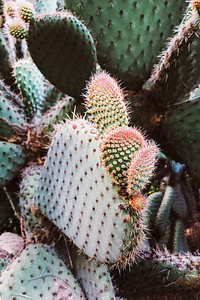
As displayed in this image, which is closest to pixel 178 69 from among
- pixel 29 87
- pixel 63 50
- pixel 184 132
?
pixel 184 132

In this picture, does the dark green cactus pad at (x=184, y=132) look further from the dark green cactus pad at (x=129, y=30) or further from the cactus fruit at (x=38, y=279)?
the cactus fruit at (x=38, y=279)

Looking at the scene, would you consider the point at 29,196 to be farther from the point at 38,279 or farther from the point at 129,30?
the point at 129,30

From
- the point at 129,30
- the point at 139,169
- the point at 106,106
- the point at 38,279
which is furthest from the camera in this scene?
the point at 129,30

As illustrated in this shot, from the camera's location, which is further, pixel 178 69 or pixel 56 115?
pixel 56 115

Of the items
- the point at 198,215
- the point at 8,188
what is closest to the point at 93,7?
the point at 8,188

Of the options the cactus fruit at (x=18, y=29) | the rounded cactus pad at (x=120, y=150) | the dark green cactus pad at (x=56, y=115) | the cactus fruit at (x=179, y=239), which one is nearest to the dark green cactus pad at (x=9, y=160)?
the dark green cactus pad at (x=56, y=115)

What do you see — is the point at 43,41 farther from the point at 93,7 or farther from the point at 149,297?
the point at 149,297
